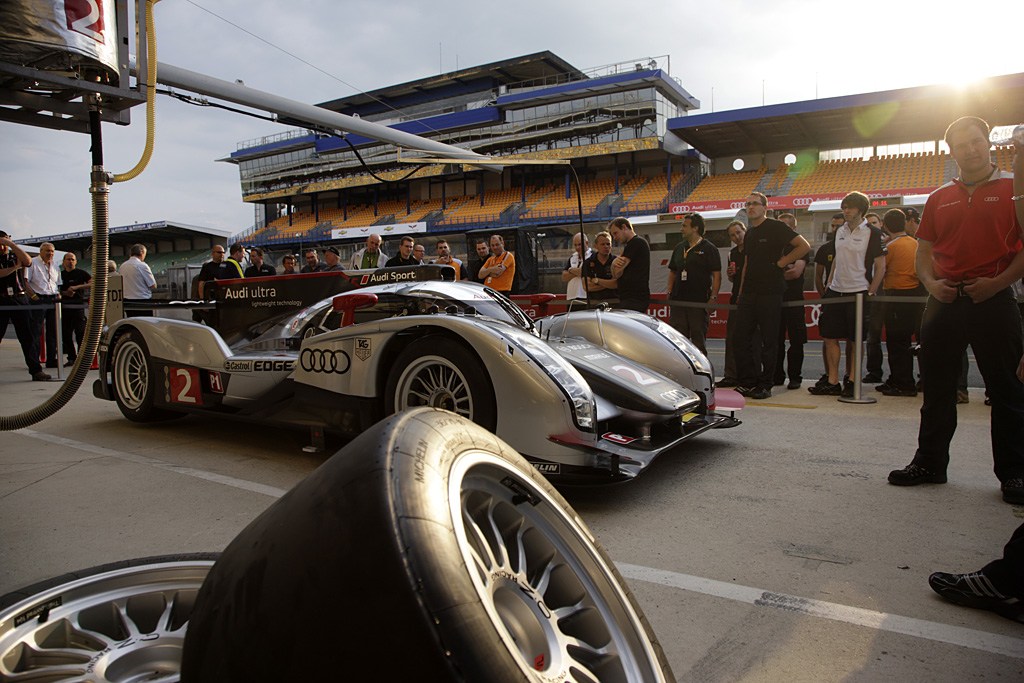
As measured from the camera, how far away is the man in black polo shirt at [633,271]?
6.06 meters

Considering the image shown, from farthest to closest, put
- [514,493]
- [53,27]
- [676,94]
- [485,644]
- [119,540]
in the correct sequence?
[676,94] → [119,540] → [53,27] → [514,493] → [485,644]

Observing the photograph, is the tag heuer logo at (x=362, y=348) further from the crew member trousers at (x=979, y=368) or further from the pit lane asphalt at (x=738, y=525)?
the crew member trousers at (x=979, y=368)

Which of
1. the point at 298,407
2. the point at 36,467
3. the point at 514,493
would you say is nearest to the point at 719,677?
the point at 514,493

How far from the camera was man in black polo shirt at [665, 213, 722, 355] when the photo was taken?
6680 mm

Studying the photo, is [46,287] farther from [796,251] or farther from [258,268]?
[796,251]

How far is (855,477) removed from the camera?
3.39 meters

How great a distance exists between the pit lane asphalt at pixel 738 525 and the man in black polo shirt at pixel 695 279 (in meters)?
2.07

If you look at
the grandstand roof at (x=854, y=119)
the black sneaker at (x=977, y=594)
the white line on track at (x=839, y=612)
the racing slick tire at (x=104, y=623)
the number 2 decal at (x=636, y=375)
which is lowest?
the white line on track at (x=839, y=612)

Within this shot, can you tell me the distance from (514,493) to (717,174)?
33.7 meters

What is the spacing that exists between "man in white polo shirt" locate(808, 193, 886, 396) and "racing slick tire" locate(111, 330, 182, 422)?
5444 mm

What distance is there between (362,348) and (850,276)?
466 cm

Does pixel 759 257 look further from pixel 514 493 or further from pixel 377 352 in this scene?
pixel 514 493

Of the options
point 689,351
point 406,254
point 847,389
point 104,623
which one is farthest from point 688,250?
point 104,623

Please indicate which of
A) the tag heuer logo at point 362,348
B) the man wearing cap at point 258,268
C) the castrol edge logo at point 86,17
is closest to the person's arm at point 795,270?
the tag heuer logo at point 362,348
